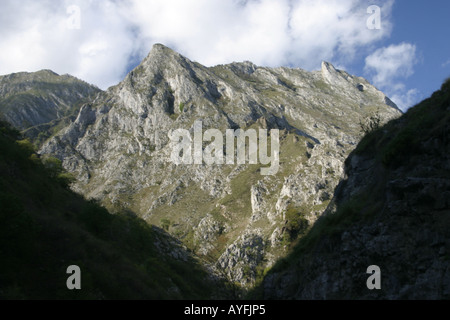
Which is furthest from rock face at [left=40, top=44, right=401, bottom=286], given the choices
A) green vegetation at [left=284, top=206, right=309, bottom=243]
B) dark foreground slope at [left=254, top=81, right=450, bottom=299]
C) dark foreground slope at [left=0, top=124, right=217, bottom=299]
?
dark foreground slope at [left=254, top=81, right=450, bottom=299]

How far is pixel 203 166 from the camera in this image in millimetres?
130375

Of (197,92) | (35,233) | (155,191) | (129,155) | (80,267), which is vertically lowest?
(80,267)

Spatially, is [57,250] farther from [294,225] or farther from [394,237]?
[294,225]

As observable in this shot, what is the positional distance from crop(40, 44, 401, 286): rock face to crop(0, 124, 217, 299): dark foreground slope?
20501 mm

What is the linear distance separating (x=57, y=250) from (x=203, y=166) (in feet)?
363

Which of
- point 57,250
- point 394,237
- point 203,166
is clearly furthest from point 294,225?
point 203,166

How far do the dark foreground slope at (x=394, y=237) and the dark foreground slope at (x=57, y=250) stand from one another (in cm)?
1144

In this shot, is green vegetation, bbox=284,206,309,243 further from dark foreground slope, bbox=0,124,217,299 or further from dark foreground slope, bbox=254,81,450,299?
dark foreground slope, bbox=254,81,450,299

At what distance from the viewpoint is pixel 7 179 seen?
2538cm

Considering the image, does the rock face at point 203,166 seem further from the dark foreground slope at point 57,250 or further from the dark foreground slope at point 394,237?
the dark foreground slope at point 394,237
